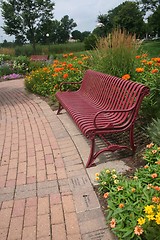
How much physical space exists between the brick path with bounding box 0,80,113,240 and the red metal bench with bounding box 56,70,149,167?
1.43 feet

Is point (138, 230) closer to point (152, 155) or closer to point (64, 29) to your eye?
point (152, 155)

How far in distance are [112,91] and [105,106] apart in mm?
273

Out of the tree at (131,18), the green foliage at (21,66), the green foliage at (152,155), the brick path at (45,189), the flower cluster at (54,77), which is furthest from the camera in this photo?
the tree at (131,18)

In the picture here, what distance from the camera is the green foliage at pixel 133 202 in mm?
1800

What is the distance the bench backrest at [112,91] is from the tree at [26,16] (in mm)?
30989

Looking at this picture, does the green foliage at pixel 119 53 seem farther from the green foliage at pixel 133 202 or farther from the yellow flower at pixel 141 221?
the yellow flower at pixel 141 221

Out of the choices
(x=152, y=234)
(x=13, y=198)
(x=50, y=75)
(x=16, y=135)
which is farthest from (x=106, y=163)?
(x=50, y=75)

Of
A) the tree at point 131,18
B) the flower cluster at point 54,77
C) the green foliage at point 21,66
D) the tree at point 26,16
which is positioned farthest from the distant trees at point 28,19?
the flower cluster at point 54,77

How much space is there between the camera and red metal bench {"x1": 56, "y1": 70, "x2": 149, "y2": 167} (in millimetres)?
3154

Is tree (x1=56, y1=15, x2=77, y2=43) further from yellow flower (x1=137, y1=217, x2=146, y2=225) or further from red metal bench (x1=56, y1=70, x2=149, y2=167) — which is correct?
yellow flower (x1=137, y1=217, x2=146, y2=225)

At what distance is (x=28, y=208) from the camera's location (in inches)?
102

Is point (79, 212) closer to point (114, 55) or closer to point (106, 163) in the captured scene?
point (106, 163)

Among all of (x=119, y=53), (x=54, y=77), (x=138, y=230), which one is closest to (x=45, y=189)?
(x=138, y=230)

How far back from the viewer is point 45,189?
113 inches
